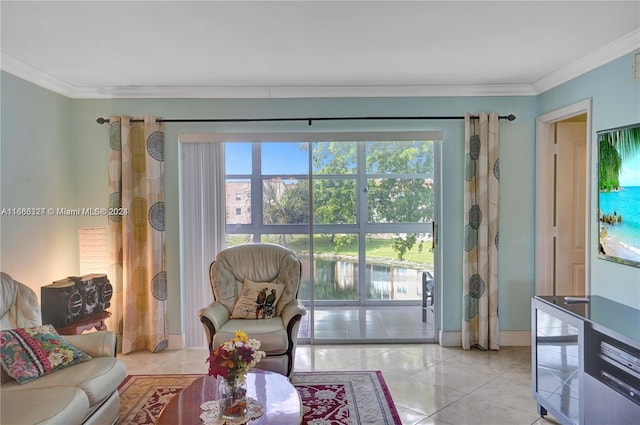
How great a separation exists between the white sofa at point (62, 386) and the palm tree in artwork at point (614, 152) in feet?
12.3

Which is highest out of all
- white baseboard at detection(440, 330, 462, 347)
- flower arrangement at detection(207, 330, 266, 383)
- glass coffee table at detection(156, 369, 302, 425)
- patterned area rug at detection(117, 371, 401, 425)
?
flower arrangement at detection(207, 330, 266, 383)

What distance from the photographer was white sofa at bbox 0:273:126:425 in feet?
6.42

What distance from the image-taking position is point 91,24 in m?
2.48

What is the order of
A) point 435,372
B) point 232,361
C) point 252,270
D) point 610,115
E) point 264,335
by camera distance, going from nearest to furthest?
point 232,361, point 610,115, point 264,335, point 435,372, point 252,270

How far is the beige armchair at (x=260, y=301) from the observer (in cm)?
307

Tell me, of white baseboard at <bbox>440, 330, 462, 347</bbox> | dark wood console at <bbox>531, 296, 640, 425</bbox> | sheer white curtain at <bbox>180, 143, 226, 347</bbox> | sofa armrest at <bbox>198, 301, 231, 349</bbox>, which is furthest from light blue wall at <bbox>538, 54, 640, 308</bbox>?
sheer white curtain at <bbox>180, 143, 226, 347</bbox>

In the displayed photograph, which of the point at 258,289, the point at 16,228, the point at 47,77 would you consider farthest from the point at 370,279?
the point at 47,77

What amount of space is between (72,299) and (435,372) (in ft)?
10.6

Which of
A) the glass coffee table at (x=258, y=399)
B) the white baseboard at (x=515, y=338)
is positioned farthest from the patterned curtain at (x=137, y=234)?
the white baseboard at (x=515, y=338)

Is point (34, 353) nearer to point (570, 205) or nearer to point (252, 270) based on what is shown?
point (252, 270)

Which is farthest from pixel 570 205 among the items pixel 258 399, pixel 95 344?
pixel 95 344

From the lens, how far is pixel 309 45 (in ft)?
9.36

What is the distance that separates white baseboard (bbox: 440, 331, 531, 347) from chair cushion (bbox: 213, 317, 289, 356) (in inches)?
73.6

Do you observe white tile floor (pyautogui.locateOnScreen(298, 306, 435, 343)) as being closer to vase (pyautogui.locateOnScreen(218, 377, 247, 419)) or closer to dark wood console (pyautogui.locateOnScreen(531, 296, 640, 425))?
dark wood console (pyautogui.locateOnScreen(531, 296, 640, 425))
